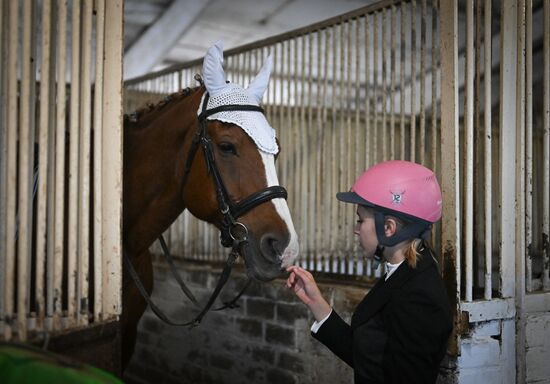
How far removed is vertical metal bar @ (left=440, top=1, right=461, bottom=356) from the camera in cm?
197

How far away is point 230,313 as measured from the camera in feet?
11.6

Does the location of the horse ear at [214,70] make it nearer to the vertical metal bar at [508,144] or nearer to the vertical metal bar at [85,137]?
the vertical metal bar at [85,137]

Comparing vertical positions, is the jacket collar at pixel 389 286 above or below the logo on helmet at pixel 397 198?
below

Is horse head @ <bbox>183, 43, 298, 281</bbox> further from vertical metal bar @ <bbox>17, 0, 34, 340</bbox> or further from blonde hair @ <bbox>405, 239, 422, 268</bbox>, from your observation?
vertical metal bar @ <bbox>17, 0, 34, 340</bbox>

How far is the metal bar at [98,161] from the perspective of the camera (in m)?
1.49

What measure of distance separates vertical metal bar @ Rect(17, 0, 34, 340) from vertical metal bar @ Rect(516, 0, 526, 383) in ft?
5.58

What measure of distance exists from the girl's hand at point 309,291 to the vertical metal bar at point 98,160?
57 centimetres

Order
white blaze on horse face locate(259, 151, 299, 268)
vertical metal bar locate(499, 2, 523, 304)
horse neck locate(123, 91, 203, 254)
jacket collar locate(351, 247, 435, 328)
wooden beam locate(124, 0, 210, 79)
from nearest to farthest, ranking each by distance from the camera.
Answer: jacket collar locate(351, 247, 435, 328) → white blaze on horse face locate(259, 151, 299, 268) → vertical metal bar locate(499, 2, 523, 304) → horse neck locate(123, 91, 203, 254) → wooden beam locate(124, 0, 210, 79)

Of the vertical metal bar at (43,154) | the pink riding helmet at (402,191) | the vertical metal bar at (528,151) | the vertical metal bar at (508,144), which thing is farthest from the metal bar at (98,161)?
the vertical metal bar at (528,151)

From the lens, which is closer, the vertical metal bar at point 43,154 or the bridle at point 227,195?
the vertical metal bar at point 43,154

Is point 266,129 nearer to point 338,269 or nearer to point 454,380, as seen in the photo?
point 454,380

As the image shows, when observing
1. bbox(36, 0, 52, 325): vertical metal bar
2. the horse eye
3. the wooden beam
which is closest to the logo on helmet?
the horse eye

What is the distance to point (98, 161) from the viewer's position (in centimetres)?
153

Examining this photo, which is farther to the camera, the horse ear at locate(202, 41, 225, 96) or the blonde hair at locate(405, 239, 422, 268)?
the horse ear at locate(202, 41, 225, 96)
